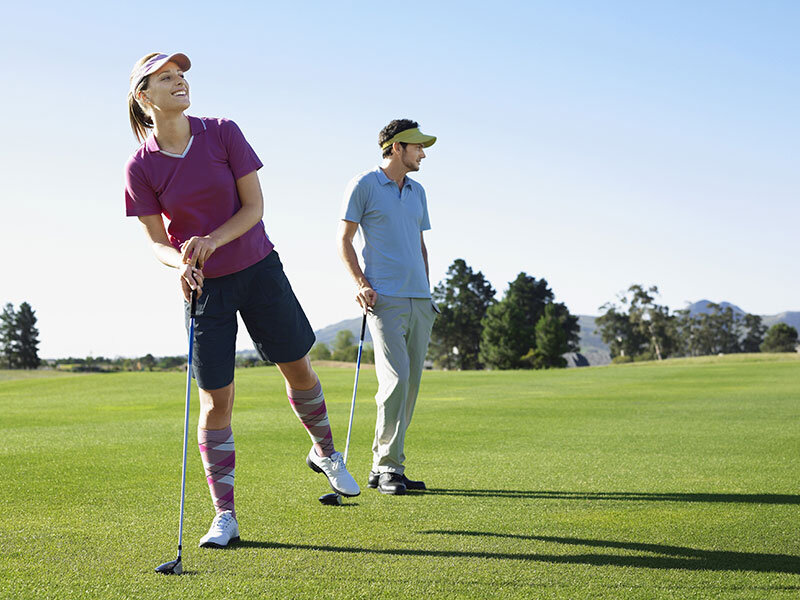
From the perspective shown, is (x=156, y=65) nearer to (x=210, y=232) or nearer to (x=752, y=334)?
(x=210, y=232)

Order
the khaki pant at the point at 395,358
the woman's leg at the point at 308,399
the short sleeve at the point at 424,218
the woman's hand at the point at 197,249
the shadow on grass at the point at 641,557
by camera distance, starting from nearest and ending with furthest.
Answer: the shadow on grass at the point at 641,557
the woman's hand at the point at 197,249
the woman's leg at the point at 308,399
the khaki pant at the point at 395,358
the short sleeve at the point at 424,218

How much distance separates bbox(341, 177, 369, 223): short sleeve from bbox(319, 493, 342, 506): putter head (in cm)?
199

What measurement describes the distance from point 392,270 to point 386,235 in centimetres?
26

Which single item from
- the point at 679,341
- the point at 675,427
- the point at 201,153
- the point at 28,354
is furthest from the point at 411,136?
the point at 679,341

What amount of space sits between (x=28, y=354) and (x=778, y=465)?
84.1 metres

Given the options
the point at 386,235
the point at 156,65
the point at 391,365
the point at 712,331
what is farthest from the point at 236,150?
the point at 712,331

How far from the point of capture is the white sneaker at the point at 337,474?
465 cm

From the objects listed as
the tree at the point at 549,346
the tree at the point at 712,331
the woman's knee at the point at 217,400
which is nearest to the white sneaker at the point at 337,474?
the woman's knee at the point at 217,400

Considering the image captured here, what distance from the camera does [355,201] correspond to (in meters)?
5.84

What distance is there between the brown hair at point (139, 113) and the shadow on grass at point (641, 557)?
7.14ft

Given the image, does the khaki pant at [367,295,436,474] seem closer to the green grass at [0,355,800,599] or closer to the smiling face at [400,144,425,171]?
the green grass at [0,355,800,599]

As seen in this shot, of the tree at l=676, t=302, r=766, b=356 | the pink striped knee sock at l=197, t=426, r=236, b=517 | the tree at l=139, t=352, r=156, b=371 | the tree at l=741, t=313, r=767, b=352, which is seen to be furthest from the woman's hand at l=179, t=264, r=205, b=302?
the tree at l=741, t=313, r=767, b=352

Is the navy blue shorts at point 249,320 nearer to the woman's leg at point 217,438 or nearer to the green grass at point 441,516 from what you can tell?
the woman's leg at point 217,438

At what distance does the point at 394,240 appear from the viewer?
5.85 metres
